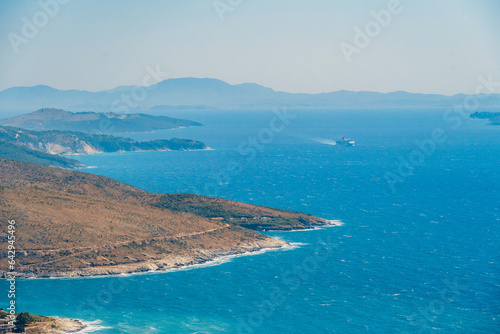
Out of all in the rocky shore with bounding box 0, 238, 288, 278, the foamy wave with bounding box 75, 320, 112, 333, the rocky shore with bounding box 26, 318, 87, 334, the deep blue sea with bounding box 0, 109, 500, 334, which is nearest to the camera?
the rocky shore with bounding box 26, 318, 87, 334

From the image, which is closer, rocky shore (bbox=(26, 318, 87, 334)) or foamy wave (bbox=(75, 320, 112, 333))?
rocky shore (bbox=(26, 318, 87, 334))

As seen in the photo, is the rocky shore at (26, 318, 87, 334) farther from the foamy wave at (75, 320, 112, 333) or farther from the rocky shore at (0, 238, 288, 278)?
the rocky shore at (0, 238, 288, 278)

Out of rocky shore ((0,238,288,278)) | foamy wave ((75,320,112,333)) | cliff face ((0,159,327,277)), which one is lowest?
foamy wave ((75,320,112,333))

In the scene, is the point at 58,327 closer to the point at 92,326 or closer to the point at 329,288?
the point at 92,326

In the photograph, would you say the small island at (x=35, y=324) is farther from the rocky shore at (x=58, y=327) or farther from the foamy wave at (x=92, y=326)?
the foamy wave at (x=92, y=326)

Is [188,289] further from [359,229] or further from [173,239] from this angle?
[359,229]

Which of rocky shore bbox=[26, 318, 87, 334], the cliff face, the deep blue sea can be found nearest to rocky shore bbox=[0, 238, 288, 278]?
the cliff face

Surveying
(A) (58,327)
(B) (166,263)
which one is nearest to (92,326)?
(A) (58,327)

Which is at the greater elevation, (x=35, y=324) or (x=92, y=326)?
(x=35, y=324)

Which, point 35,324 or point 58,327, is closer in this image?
point 35,324
